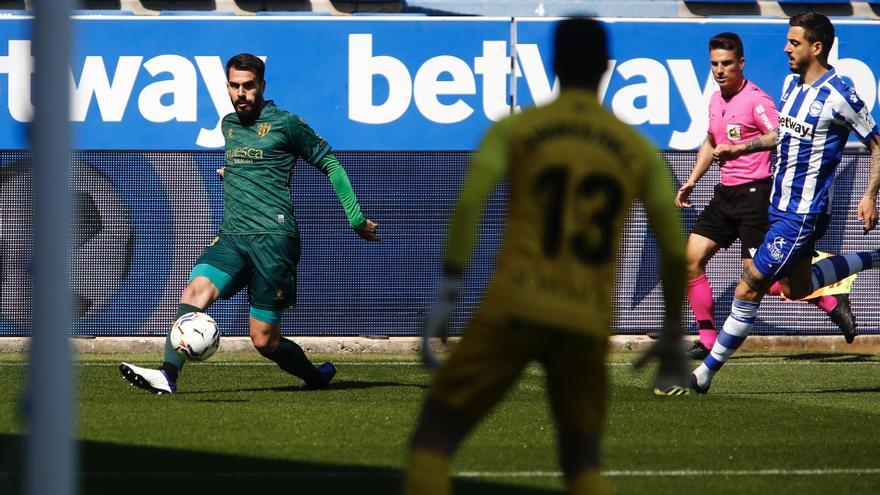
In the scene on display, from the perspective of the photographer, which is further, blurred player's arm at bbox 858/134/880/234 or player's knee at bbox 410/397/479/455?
blurred player's arm at bbox 858/134/880/234

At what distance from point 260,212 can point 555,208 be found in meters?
6.05

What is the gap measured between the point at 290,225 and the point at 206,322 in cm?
96

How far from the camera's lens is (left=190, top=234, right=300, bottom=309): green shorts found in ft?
33.1

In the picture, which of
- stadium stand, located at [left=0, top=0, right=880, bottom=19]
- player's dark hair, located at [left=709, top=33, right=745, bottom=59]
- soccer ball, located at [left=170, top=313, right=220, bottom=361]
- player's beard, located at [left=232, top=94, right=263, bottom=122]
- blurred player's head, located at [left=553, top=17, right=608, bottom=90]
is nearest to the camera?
blurred player's head, located at [left=553, top=17, right=608, bottom=90]

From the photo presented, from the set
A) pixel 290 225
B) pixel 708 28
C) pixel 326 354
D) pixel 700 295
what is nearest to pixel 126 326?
pixel 326 354

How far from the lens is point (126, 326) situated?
14125mm

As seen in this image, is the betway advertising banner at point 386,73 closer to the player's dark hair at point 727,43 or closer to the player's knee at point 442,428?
the player's dark hair at point 727,43

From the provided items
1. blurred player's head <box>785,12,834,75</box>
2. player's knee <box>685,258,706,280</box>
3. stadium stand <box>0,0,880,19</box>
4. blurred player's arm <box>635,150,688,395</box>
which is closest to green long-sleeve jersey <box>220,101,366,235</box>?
player's knee <box>685,258,706,280</box>

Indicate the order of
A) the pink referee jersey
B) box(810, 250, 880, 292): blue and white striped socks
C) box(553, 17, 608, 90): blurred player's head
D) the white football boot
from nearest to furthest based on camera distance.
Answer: box(553, 17, 608, 90): blurred player's head, the white football boot, box(810, 250, 880, 292): blue and white striped socks, the pink referee jersey

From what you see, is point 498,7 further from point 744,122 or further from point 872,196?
point 872,196

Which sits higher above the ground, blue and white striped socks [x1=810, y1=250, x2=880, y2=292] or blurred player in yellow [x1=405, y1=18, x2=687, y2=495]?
blurred player in yellow [x1=405, y1=18, x2=687, y2=495]

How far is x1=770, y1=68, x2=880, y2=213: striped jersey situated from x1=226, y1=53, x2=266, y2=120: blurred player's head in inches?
141

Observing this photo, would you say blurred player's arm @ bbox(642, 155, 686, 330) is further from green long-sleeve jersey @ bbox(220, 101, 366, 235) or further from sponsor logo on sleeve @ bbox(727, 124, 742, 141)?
sponsor logo on sleeve @ bbox(727, 124, 742, 141)

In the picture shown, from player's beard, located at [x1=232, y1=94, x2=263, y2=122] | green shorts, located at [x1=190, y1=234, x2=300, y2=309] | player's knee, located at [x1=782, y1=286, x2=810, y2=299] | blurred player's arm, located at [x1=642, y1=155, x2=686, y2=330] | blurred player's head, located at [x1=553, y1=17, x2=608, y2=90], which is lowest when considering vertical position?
player's knee, located at [x1=782, y1=286, x2=810, y2=299]
